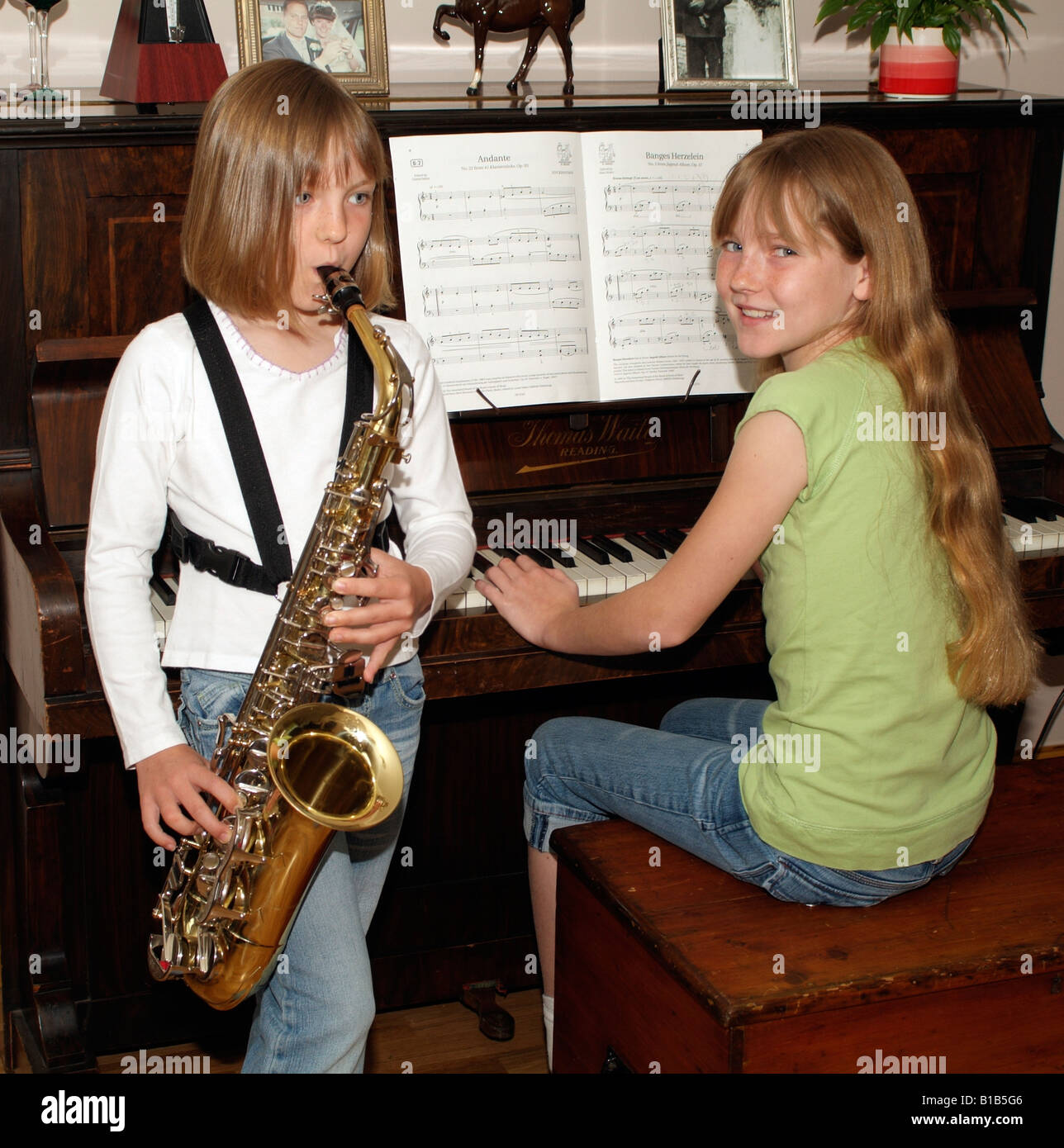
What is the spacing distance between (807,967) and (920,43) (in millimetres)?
2070

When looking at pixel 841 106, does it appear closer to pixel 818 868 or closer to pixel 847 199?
pixel 847 199

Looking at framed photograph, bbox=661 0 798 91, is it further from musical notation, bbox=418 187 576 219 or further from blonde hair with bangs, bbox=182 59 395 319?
blonde hair with bangs, bbox=182 59 395 319

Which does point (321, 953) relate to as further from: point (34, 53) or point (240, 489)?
point (34, 53)

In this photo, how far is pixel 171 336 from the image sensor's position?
190cm

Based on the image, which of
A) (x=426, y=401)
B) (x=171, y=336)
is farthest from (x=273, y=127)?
(x=426, y=401)

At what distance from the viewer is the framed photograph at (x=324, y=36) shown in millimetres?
2584

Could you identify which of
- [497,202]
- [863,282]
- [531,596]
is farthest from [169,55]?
[863,282]

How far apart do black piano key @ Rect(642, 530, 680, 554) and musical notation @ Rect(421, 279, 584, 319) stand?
1.50ft

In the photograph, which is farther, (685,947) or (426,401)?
(426,401)

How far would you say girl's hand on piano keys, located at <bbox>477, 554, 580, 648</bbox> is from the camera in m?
2.27

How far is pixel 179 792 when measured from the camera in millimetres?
1835
